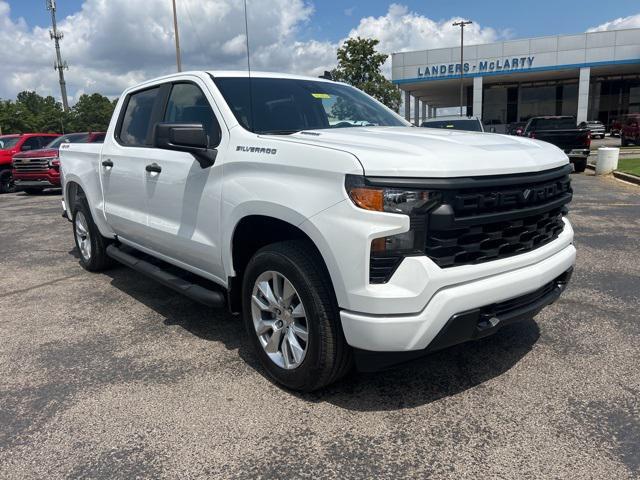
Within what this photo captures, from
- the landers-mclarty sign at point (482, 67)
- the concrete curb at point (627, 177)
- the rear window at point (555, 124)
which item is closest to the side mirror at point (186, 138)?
the concrete curb at point (627, 177)

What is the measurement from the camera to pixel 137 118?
4816mm

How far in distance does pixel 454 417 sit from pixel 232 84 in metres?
2.66

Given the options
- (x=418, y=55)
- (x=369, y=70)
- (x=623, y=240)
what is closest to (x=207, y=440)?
(x=623, y=240)

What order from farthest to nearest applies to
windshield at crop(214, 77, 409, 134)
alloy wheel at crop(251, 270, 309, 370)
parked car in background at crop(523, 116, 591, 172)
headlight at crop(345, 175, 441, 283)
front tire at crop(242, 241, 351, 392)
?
parked car in background at crop(523, 116, 591, 172), windshield at crop(214, 77, 409, 134), alloy wheel at crop(251, 270, 309, 370), front tire at crop(242, 241, 351, 392), headlight at crop(345, 175, 441, 283)

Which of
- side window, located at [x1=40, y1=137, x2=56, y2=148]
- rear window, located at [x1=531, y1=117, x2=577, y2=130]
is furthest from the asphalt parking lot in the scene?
side window, located at [x1=40, y1=137, x2=56, y2=148]

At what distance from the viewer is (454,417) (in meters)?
2.90

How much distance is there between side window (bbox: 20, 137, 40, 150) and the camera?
17.4m

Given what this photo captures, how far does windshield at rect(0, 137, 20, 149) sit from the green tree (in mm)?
22356

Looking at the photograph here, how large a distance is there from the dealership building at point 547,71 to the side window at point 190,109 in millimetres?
41750

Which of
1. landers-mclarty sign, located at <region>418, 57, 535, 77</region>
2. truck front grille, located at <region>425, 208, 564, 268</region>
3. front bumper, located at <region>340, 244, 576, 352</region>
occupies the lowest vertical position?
front bumper, located at <region>340, 244, 576, 352</region>

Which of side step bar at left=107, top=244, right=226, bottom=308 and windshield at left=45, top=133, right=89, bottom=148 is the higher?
windshield at left=45, top=133, right=89, bottom=148

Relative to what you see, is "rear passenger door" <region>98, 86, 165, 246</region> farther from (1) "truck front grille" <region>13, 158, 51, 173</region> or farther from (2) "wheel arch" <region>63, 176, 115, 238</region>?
(1) "truck front grille" <region>13, 158, 51, 173</region>

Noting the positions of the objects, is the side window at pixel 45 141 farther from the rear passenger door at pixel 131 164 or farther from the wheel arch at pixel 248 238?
the wheel arch at pixel 248 238

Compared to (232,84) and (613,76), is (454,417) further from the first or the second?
(613,76)
